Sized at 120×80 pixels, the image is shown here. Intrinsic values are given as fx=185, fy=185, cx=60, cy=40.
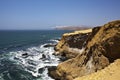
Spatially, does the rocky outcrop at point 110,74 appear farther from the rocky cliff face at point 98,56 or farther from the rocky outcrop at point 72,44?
the rocky outcrop at point 72,44

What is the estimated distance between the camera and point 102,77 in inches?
574

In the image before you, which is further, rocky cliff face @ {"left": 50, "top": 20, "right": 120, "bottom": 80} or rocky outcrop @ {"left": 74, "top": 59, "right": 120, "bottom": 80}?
rocky cliff face @ {"left": 50, "top": 20, "right": 120, "bottom": 80}

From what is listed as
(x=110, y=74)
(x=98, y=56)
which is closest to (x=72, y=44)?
(x=98, y=56)

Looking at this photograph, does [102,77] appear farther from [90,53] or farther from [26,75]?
[26,75]

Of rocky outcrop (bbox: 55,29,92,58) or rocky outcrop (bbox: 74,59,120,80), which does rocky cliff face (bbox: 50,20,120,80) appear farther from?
rocky outcrop (bbox: 55,29,92,58)

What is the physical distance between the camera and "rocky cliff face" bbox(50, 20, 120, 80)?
1808 cm

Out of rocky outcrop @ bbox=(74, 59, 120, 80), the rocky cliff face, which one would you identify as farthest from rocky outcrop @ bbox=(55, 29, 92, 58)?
rocky outcrop @ bbox=(74, 59, 120, 80)

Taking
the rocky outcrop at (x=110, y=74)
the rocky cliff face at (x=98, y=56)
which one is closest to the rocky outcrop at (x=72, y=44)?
the rocky cliff face at (x=98, y=56)

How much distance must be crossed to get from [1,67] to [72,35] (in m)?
18.0

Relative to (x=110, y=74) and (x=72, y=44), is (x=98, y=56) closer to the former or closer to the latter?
(x=110, y=74)

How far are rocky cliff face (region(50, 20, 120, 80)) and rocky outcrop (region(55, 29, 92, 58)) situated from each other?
56.3ft

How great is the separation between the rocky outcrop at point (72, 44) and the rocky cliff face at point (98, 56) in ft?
56.3

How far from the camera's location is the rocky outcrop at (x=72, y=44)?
134ft

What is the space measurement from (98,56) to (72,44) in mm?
23629
